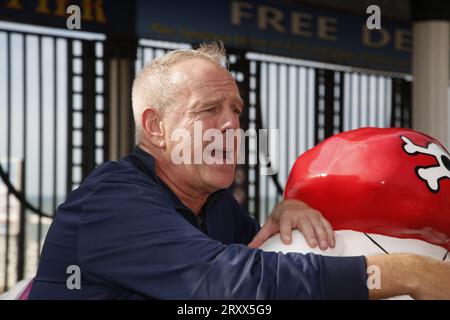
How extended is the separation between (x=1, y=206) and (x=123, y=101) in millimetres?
952

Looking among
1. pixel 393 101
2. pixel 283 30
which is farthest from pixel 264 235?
pixel 393 101

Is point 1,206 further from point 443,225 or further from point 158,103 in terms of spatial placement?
point 443,225

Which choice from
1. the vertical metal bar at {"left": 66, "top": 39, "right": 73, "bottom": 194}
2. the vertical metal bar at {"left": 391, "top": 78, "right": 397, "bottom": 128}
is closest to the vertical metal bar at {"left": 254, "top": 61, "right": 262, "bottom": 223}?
the vertical metal bar at {"left": 66, "top": 39, "right": 73, "bottom": 194}

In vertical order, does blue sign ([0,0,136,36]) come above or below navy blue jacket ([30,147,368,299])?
above

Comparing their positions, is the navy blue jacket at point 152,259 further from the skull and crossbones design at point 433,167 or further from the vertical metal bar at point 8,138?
the vertical metal bar at point 8,138

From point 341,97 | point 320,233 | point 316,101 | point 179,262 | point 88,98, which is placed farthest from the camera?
point 341,97

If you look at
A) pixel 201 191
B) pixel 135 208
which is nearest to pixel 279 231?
pixel 201 191

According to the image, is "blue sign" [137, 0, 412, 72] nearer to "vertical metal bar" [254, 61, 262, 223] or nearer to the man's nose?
"vertical metal bar" [254, 61, 262, 223]

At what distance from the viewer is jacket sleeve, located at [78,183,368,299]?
91 centimetres

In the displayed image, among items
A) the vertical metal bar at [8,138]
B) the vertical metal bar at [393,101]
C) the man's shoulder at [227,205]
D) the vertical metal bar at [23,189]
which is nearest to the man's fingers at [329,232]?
the man's shoulder at [227,205]

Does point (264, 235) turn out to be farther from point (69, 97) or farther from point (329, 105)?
point (329, 105)

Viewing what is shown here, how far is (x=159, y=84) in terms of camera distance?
3.85 feet

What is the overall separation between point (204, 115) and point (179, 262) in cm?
29
